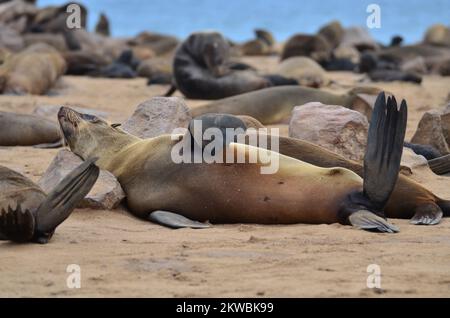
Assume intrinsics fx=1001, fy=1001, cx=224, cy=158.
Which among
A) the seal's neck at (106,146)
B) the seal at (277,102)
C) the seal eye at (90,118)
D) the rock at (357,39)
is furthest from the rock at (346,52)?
the seal's neck at (106,146)

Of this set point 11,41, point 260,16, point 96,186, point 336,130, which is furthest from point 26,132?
point 260,16

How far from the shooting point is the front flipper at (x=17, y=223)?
425 cm

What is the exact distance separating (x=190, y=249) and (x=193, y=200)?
703 mm

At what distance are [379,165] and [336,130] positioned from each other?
1747 millimetres

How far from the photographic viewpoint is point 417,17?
5309 cm

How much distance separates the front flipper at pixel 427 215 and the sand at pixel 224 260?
45 millimetres

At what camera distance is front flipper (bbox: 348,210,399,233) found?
4.64m

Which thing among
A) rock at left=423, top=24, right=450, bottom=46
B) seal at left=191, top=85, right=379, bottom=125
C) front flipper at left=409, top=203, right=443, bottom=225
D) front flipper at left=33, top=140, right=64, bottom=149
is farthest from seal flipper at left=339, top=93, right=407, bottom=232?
rock at left=423, top=24, right=450, bottom=46

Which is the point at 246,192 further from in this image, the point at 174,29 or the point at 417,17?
the point at 417,17

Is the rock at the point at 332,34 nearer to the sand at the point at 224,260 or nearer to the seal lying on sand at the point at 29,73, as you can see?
the seal lying on sand at the point at 29,73

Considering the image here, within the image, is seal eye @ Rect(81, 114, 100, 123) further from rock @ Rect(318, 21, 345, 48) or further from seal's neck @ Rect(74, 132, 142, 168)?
rock @ Rect(318, 21, 345, 48)

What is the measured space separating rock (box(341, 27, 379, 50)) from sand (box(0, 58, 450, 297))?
670 inches

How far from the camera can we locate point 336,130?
642cm

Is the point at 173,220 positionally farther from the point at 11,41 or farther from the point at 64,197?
the point at 11,41
